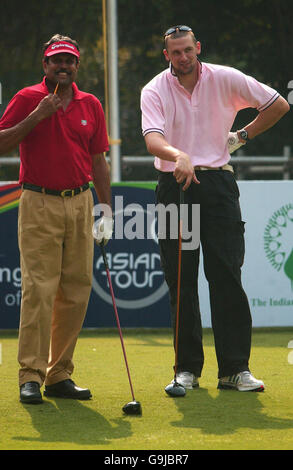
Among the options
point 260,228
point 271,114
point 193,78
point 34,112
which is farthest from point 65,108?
point 260,228

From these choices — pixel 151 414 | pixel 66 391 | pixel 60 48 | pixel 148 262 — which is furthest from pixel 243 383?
pixel 148 262

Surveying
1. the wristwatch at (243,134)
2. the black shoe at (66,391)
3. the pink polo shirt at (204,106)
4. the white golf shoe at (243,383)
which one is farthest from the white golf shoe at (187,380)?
the wristwatch at (243,134)

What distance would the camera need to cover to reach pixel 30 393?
17.9ft

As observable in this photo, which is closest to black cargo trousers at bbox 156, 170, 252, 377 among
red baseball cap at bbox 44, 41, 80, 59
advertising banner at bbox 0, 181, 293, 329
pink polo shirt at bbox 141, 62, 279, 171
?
pink polo shirt at bbox 141, 62, 279, 171

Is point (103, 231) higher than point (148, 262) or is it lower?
higher

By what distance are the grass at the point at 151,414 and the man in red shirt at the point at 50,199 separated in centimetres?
27

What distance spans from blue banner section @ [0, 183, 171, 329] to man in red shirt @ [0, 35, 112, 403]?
10.9ft

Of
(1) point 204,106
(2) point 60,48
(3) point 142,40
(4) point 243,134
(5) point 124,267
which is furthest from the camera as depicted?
(3) point 142,40

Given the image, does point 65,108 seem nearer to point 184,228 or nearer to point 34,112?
point 34,112

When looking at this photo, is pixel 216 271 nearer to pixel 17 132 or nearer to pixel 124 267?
pixel 17 132

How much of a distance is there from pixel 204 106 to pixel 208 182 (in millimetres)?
431

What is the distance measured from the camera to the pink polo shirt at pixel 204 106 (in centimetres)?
582

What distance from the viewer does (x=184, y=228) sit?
5809 mm

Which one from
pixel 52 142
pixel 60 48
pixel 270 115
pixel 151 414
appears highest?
pixel 60 48
